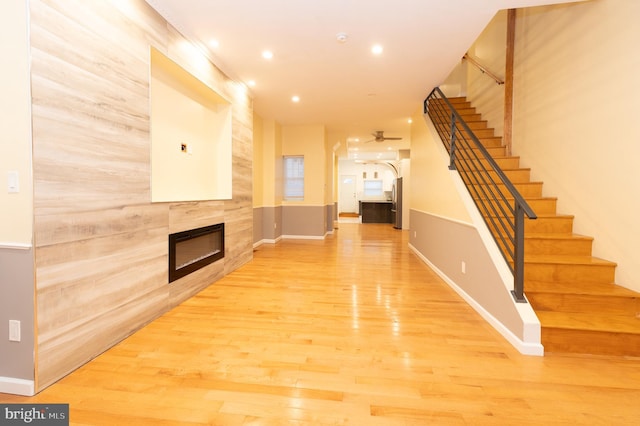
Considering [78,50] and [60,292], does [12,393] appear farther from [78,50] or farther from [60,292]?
[78,50]

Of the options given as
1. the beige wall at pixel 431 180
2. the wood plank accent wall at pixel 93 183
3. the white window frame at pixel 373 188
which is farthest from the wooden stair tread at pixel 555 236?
the white window frame at pixel 373 188

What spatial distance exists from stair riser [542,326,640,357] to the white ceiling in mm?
2817

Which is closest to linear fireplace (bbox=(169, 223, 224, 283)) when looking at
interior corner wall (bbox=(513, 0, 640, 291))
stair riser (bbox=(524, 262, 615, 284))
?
stair riser (bbox=(524, 262, 615, 284))

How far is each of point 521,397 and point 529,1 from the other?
319 cm

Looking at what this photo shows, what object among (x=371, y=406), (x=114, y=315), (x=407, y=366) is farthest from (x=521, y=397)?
(x=114, y=315)

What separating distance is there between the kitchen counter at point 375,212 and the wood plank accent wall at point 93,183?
32.9 feet

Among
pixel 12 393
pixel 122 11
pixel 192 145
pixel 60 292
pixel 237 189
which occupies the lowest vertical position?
pixel 12 393

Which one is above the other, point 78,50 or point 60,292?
point 78,50

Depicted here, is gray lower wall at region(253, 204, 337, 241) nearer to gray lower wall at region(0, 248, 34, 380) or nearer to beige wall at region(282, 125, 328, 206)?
beige wall at region(282, 125, 328, 206)

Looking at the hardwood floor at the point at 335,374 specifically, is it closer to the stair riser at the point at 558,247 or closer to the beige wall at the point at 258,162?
the stair riser at the point at 558,247

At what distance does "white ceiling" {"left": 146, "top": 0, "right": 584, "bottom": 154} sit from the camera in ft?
8.92

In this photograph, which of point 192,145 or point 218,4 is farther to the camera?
point 192,145

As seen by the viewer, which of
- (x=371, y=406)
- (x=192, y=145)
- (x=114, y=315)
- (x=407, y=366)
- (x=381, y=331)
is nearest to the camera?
(x=371, y=406)

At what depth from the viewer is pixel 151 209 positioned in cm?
265
